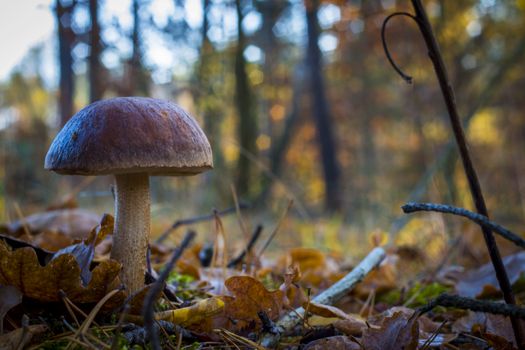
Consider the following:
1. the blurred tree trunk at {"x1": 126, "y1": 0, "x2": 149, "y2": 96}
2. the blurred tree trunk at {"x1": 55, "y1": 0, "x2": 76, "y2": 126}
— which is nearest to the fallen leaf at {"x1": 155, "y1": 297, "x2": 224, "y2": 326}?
the blurred tree trunk at {"x1": 126, "y1": 0, "x2": 149, "y2": 96}

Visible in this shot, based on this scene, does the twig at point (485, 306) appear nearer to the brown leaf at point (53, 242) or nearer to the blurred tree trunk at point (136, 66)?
the brown leaf at point (53, 242)

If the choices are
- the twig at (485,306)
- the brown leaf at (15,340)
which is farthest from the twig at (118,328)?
the twig at (485,306)

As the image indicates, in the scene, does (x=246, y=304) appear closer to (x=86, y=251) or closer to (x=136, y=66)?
(x=86, y=251)

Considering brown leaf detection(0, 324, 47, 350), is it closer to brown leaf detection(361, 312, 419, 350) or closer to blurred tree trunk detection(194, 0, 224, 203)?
brown leaf detection(361, 312, 419, 350)

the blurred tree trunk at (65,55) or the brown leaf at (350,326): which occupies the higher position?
the blurred tree trunk at (65,55)

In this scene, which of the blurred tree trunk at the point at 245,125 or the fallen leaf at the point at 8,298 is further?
the blurred tree trunk at the point at 245,125

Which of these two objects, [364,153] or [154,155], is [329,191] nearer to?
[364,153]

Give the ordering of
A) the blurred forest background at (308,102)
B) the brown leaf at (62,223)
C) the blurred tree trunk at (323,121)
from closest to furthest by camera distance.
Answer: the brown leaf at (62,223)
the blurred forest background at (308,102)
the blurred tree trunk at (323,121)
